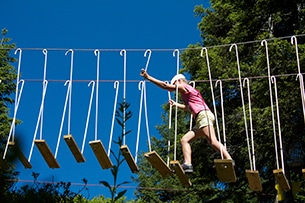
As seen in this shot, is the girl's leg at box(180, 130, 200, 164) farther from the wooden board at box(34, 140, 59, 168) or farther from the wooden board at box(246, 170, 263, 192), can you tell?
the wooden board at box(34, 140, 59, 168)

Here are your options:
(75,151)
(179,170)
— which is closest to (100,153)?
(75,151)

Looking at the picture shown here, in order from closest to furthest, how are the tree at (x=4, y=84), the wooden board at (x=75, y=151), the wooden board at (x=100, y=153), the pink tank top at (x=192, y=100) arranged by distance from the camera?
the wooden board at (x=100, y=153), the wooden board at (x=75, y=151), the pink tank top at (x=192, y=100), the tree at (x=4, y=84)

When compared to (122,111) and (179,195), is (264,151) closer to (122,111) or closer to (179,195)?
(179,195)

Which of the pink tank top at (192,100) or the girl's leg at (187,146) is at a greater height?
the pink tank top at (192,100)

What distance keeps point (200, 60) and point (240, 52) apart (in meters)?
1.15

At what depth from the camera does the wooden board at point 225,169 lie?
4879mm

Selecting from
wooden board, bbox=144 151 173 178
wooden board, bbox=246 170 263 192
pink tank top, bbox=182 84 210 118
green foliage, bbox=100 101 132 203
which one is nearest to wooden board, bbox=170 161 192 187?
wooden board, bbox=144 151 173 178

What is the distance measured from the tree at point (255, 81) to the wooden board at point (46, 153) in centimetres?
672

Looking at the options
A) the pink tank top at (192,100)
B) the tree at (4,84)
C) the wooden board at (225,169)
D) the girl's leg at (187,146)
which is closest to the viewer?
the wooden board at (225,169)

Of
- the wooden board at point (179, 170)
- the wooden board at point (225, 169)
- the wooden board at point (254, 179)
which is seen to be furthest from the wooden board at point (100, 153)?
the wooden board at point (254, 179)

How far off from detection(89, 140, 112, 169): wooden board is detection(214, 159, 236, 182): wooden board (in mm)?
1097

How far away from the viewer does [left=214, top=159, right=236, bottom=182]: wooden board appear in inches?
192

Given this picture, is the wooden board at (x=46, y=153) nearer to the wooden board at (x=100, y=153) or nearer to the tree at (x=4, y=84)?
the wooden board at (x=100, y=153)

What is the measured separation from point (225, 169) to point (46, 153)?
1.85 metres
